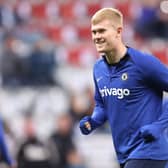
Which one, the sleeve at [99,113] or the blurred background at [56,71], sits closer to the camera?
the sleeve at [99,113]

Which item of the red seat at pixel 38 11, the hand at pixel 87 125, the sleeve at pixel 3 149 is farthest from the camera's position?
the red seat at pixel 38 11

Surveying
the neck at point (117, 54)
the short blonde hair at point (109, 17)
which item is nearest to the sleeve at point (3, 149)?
the neck at point (117, 54)

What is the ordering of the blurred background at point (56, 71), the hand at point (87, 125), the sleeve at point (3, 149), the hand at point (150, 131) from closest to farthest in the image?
the hand at point (150, 131) < the hand at point (87, 125) < the sleeve at point (3, 149) < the blurred background at point (56, 71)

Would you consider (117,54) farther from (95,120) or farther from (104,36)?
(95,120)

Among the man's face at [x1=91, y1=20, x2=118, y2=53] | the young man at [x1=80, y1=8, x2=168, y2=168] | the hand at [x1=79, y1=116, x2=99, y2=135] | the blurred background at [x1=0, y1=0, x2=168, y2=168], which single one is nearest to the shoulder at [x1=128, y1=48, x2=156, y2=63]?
the young man at [x1=80, y1=8, x2=168, y2=168]

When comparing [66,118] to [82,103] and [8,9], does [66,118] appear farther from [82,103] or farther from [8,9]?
[8,9]

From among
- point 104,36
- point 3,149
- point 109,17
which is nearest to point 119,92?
point 104,36

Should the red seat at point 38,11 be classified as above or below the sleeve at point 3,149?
below

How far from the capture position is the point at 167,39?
13820 mm

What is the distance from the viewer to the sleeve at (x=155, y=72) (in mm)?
5578

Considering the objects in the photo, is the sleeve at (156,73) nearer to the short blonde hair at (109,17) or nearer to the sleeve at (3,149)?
the short blonde hair at (109,17)

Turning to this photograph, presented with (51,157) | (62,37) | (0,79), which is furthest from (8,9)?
(51,157)

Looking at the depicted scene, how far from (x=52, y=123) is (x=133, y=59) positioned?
6521mm

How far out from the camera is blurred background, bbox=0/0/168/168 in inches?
448
